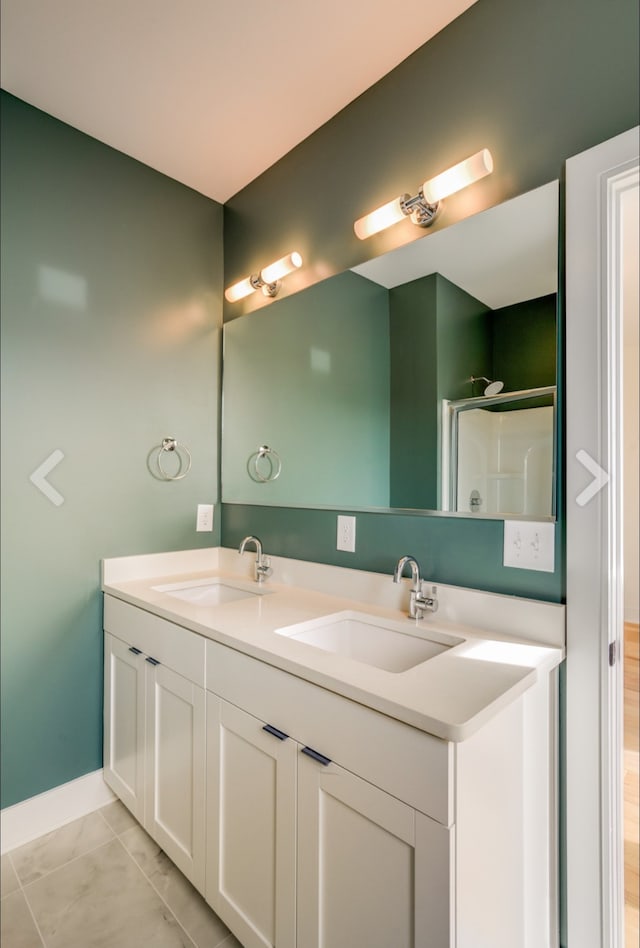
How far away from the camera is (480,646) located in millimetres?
1149

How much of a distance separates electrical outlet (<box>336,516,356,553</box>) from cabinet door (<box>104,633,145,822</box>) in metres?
0.76

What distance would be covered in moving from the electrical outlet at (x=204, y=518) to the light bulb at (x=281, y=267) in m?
1.00

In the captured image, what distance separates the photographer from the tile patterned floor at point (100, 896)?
1.30m

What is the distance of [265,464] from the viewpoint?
205 cm

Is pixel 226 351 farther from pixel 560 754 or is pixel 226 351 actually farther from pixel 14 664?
pixel 560 754

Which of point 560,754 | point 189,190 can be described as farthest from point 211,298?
point 560,754

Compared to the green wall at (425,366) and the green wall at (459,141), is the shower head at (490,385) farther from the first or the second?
the green wall at (459,141)

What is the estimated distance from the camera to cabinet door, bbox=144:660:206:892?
4.37 feet

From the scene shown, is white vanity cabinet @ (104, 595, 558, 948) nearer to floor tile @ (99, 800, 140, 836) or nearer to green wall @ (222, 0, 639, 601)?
floor tile @ (99, 800, 140, 836)

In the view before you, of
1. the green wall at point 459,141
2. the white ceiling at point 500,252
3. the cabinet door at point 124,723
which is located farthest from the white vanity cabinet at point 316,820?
the white ceiling at point 500,252

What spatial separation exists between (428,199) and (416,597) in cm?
112

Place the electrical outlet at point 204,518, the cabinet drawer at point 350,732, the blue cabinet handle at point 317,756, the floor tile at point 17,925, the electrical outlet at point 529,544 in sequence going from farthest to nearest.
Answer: the electrical outlet at point 204,518, the floor tile at point 17,925, the electrical outlet at point 529,544, the blue cabinet handle at point 317,756, the cabinet drawer at point 350,732

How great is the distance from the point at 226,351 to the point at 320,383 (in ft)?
2.12

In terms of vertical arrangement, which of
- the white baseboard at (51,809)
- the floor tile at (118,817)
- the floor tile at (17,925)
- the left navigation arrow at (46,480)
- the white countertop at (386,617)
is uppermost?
the left navigation arrow at (46,480)
